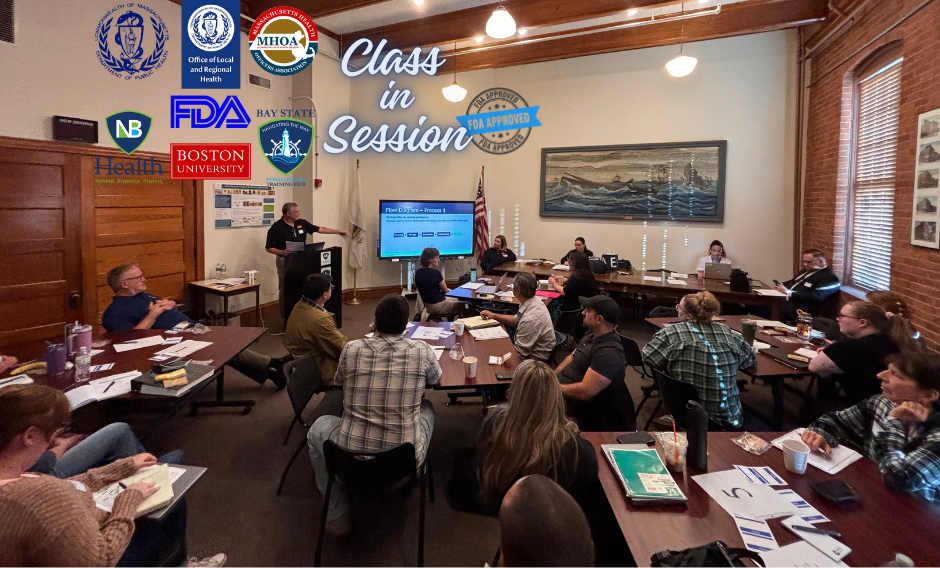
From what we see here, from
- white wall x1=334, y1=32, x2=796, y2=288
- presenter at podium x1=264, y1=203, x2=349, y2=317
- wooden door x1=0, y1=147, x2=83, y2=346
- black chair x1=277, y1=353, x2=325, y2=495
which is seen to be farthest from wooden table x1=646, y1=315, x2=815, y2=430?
wooden door x1=0, y1=147, x2=83, y2=346

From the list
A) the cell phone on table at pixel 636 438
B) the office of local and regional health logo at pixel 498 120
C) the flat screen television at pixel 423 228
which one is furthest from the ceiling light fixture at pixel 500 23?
the office of local and regional health logo at pixel 498 120

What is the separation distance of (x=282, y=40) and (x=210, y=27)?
31.4 inches

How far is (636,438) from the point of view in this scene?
6.79 feet

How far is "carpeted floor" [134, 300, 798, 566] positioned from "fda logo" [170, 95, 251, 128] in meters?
3.65

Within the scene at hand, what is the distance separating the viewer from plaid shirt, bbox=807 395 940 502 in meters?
1.68

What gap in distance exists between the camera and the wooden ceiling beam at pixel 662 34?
610cm

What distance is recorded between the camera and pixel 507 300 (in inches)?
201

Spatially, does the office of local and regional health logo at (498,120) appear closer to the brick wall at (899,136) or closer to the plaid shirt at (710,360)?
the brick wall at (899,136)

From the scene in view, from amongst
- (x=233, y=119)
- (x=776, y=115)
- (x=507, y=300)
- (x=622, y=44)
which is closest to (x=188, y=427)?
(x=507, y=300)

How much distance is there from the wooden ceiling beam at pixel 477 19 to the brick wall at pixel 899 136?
6.96 ft

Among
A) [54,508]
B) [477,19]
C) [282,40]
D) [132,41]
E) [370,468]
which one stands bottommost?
[370,468]

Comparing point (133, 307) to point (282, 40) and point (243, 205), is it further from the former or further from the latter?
point (282, 40)

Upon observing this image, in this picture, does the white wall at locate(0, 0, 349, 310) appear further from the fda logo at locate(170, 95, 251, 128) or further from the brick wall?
the brick wall

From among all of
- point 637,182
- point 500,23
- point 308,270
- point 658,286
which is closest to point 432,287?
point 308,270
